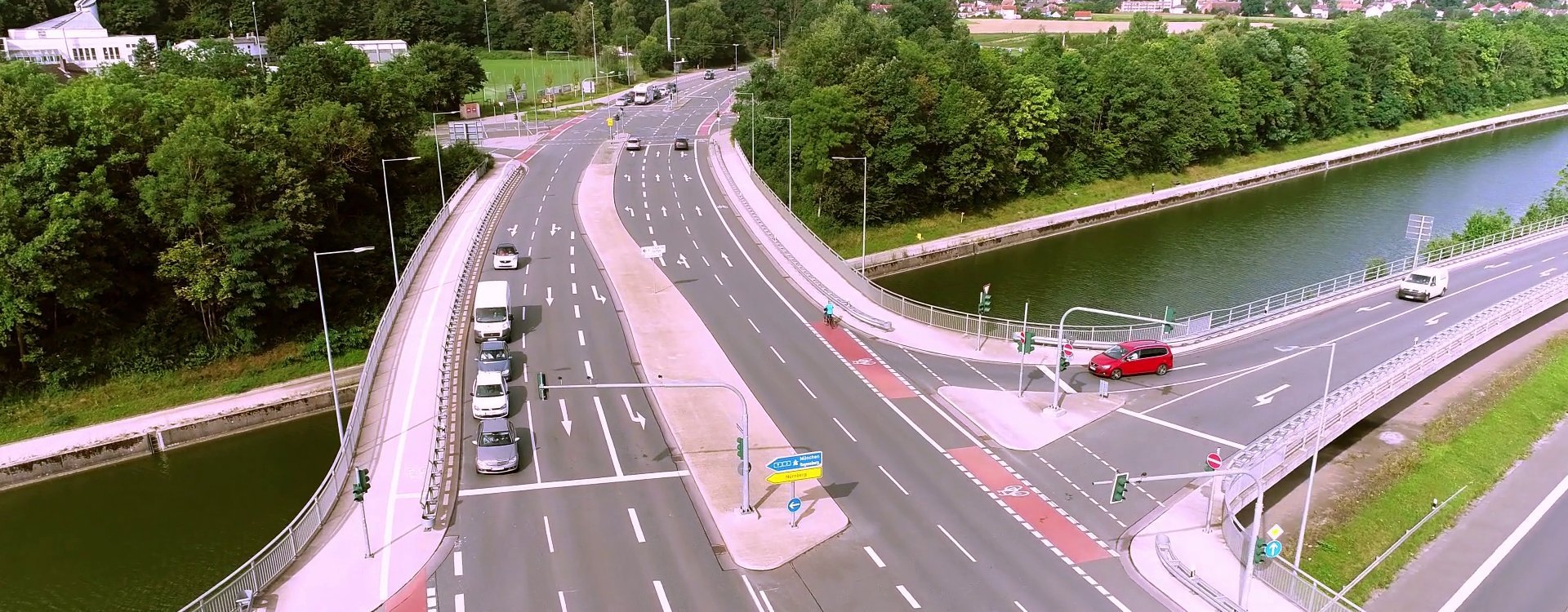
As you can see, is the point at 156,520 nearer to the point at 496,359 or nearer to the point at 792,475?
the point at 496,359

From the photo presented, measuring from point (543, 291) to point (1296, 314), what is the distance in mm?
42015

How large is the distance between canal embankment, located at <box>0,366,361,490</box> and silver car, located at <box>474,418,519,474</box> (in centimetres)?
2071

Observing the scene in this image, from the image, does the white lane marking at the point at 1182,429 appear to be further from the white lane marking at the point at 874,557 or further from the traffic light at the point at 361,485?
the traffic light at the point at 361,485

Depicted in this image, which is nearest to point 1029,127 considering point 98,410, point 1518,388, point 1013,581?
point 1518,388

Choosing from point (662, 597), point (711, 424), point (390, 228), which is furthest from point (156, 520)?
point (662, 597)

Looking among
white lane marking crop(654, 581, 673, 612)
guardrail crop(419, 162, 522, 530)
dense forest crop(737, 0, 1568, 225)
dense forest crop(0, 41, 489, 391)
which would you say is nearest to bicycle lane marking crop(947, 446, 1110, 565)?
white lane marking crop(654, 581, 673, 612)

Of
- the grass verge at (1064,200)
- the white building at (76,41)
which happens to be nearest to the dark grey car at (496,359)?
the grass verge at (1064,200)

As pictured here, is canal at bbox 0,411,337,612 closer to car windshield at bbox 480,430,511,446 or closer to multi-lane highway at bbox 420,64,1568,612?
multi-lane highway at bbox 420,64,1568,612

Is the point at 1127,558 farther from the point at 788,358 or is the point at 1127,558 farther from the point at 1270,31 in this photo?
the point at 1270,31

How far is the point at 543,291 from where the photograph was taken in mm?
55875

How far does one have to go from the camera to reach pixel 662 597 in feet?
93.6

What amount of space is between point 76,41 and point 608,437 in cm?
13255

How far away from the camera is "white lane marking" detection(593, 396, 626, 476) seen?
119ft

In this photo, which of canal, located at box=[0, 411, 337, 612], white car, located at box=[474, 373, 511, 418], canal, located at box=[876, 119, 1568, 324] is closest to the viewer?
canal, located at box=[0, 411, 337, 612]
